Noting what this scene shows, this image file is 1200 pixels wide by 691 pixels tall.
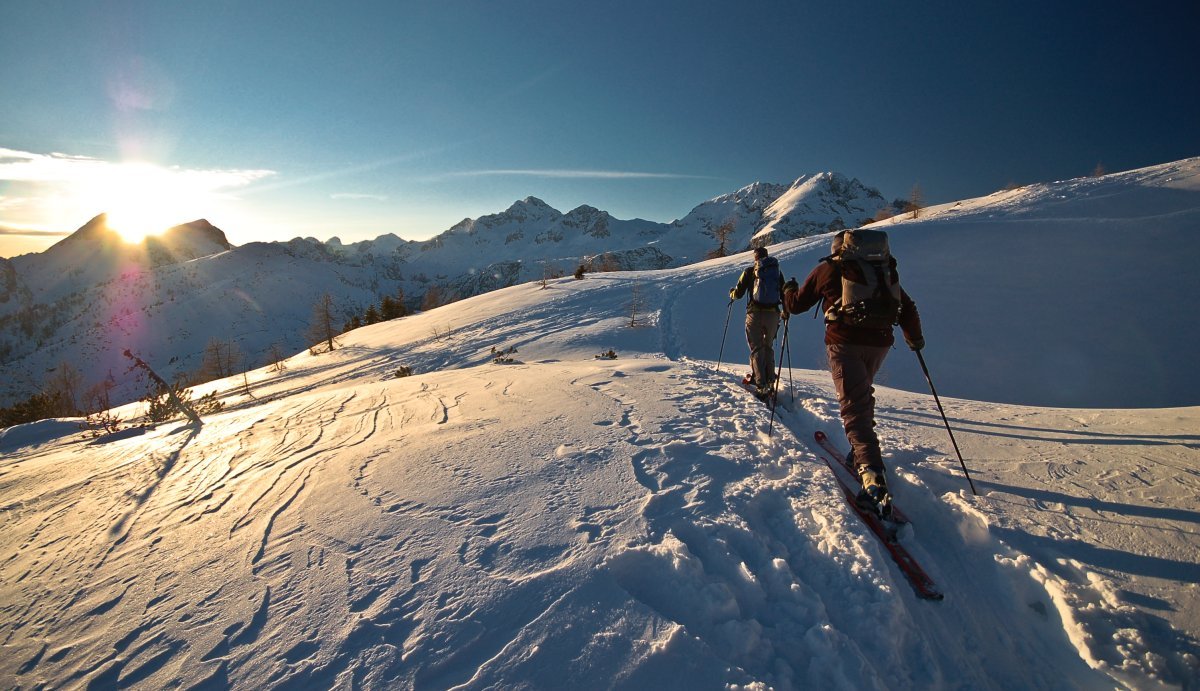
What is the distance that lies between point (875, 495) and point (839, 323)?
1.60 m

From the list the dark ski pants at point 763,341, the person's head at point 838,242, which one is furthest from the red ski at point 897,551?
the dark ski pants at point 763,341

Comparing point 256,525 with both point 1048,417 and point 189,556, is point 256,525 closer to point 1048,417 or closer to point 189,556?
point 189,556

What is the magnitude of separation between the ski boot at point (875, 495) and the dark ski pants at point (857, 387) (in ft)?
0.74

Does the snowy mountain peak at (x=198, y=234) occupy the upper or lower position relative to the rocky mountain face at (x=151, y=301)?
upper

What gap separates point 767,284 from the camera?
267 inches

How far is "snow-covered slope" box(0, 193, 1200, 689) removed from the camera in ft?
7.14

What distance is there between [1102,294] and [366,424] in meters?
16.4

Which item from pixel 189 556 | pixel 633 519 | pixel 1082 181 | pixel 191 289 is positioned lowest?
pixel 633 519

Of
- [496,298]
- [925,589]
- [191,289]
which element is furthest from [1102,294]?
[191,289]

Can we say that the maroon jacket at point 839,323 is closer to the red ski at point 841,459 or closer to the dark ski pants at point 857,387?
the dark ski pants at point 857,387

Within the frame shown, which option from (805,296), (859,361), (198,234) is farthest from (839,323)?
(198,234)

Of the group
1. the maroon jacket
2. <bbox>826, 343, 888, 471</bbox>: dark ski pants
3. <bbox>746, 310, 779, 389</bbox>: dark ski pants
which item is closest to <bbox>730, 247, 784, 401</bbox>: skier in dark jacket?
<bbox>746, 310, 779, 389</bbox>: dark ski pants

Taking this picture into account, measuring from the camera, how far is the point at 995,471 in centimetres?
379

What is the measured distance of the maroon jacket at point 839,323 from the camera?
3.88 m
